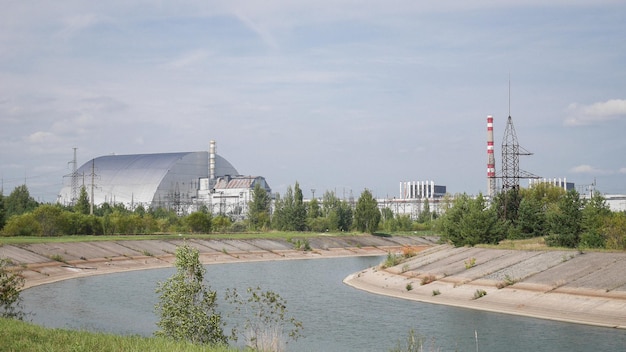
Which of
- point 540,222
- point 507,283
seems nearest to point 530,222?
point 540,222

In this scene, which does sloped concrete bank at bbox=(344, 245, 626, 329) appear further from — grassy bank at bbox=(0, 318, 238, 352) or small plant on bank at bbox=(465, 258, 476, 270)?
grassy bank at bbox=(0, 318, 238, 352)

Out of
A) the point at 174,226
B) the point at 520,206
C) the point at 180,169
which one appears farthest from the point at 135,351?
the point at 180,169

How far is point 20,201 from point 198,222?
3083 centimetres

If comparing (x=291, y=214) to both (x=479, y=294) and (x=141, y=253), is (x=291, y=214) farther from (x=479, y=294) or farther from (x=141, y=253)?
(x=479, y=294)

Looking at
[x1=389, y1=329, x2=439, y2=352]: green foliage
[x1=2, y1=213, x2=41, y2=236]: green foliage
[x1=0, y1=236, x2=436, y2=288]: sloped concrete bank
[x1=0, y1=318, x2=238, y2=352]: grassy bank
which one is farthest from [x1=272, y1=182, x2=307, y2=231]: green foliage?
[x1=0, y1=318, x2=238, y2=352]: grassy bank

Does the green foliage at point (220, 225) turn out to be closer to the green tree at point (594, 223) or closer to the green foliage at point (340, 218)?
the green foliage at point (340, 218)

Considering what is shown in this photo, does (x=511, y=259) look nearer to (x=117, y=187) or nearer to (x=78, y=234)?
(x=78, y=234)

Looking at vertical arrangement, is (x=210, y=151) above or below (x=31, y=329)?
above

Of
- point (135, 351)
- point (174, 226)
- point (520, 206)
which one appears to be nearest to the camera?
point (135, 351)

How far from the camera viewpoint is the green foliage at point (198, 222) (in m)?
108

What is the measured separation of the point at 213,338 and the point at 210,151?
15000cm

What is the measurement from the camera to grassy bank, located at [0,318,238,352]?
16141 millimetres

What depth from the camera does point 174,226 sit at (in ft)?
368

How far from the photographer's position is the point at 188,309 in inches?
863
